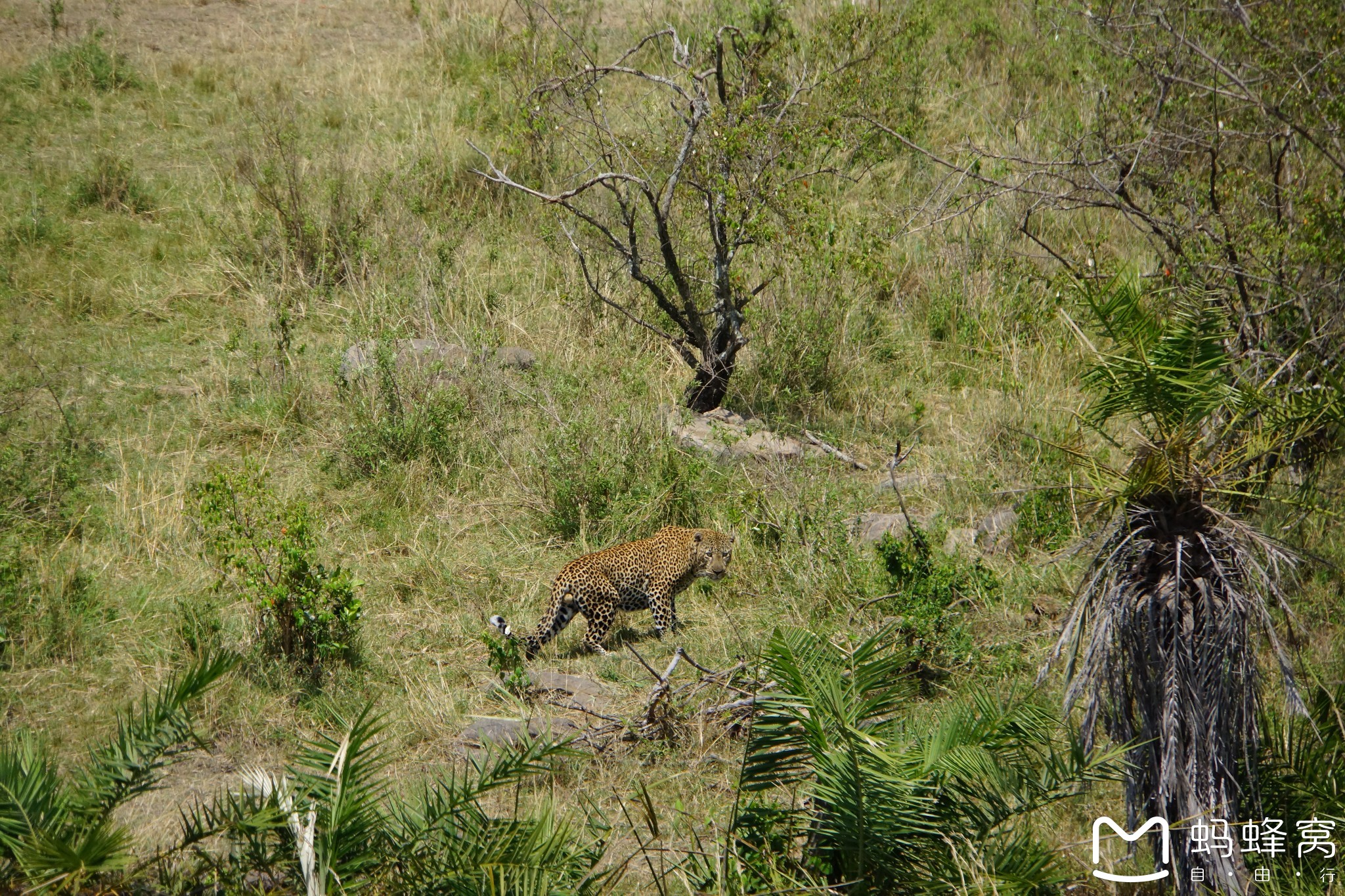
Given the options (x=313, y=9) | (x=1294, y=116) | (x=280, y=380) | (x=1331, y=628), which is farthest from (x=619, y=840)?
(x=313, y=9)

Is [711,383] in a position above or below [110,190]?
below

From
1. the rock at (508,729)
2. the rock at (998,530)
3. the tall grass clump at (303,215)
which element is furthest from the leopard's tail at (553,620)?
the tall grass clump at (303,215)

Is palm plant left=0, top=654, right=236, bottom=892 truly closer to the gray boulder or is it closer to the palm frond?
the palm frond

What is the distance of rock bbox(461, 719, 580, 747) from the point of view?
603 centimetres

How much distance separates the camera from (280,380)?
9.39 m

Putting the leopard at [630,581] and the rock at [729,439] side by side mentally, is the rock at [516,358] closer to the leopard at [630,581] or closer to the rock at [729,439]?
the rock at [729,439]

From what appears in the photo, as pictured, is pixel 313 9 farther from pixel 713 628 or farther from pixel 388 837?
pixel 388 837

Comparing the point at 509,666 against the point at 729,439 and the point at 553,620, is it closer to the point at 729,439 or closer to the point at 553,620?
the point at 553,620

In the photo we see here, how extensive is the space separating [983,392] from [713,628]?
3.91 m

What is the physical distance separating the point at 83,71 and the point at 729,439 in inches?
373

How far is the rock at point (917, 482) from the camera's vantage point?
877 centimetres

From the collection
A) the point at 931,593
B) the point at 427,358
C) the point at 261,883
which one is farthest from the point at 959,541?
the point at 261,883

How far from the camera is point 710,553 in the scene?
298 inches

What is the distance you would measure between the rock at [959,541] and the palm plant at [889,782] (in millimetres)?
3162
